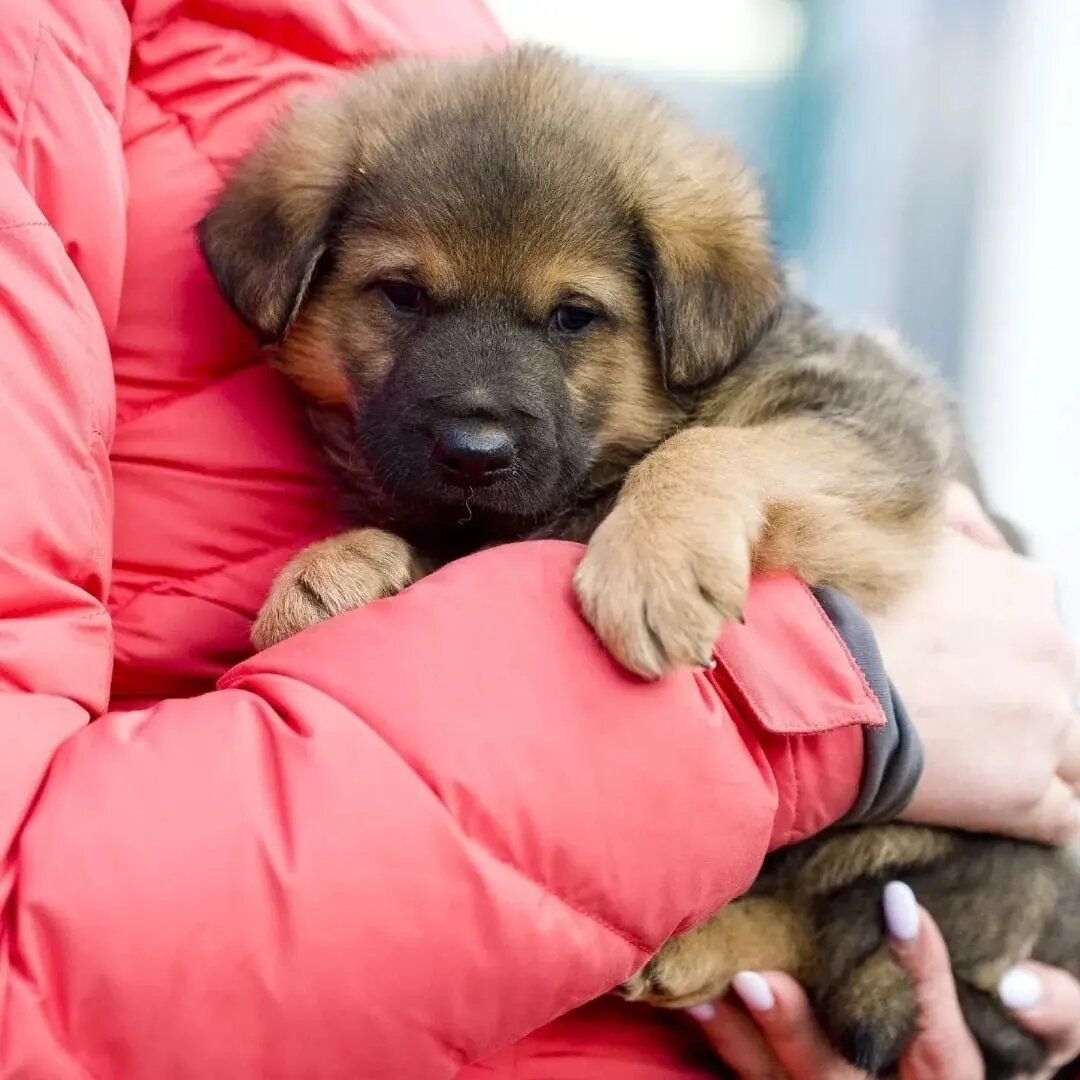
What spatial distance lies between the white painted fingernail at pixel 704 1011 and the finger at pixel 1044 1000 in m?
0.40

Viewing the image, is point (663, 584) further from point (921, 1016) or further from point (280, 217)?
point (280, 217)

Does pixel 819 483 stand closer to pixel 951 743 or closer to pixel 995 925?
pixel 951 743

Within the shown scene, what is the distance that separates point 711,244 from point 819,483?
450 millimetres

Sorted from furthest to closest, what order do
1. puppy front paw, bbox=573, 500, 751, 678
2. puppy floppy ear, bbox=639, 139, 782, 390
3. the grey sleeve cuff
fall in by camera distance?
puppy floppy ear, bbox=639, 139, 782, 390
the grey sleeve cuff
puppy front paw, bbox=573, 500, 751, 678

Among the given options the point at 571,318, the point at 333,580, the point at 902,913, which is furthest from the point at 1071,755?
the point at 333,580

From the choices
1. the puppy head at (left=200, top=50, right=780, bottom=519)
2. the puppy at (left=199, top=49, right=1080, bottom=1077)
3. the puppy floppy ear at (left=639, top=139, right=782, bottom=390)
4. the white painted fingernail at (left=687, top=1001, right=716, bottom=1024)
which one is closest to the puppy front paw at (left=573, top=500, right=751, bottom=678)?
the puppy at (left=199, top=49, right=1080, bottom=1077)

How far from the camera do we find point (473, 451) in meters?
1.59

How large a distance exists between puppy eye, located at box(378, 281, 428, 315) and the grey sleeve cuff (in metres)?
0.75

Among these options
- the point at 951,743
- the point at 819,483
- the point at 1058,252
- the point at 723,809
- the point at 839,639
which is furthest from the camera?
the point at 1058,252

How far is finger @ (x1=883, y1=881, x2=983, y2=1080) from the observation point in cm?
157

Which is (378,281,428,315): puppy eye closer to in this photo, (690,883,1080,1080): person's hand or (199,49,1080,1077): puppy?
(199,49,1080,1077): puppy

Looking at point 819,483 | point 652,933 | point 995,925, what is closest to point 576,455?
point 819,483

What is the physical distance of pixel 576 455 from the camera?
1.78 meters

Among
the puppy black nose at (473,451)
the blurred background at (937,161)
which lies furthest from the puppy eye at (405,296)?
the blurred background at (937,161)
